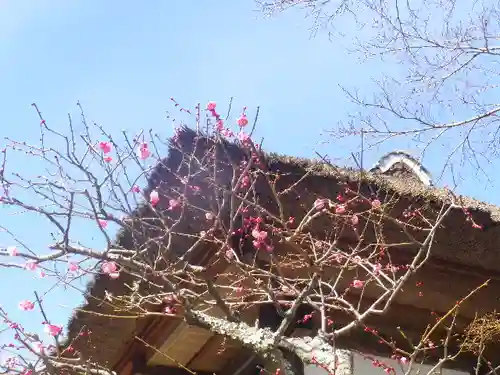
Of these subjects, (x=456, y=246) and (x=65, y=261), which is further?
(x=456, y=246)

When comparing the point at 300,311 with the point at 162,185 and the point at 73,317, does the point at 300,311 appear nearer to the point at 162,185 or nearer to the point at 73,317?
the point at 162,185

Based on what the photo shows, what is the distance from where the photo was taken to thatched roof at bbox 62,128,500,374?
3.30 m

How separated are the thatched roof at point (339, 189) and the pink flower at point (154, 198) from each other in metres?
0.07

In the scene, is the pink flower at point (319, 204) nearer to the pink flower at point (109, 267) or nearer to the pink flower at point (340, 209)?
the pink flower at point (340, 209)

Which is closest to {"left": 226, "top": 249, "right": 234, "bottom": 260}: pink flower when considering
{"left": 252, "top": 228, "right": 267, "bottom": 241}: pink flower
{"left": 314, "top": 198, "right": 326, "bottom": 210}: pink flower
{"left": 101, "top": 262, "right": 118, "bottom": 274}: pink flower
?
{"left": 252, "top": 228, "right": 267, "bottom": 241}: pink flower

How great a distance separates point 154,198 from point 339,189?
40.0 inches

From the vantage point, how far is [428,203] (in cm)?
354

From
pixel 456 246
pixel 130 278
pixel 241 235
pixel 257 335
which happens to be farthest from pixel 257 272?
pixel 456 246

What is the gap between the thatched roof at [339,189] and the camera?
3.30 m

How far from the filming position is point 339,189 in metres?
3.51

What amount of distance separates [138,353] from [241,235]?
6.12 ft

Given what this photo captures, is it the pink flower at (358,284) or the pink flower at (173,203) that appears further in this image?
the pink flower at (358,284)

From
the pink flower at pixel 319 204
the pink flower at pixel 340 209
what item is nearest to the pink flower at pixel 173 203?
the pink flower at pixel 319 204

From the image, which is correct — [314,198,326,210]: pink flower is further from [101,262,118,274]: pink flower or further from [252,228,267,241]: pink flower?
[101,262,118,274]: pink flower
